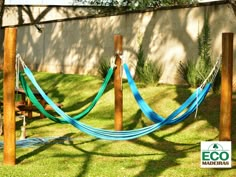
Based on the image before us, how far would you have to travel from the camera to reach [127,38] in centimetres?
1633

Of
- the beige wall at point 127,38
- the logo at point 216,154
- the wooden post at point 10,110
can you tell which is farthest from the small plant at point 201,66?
the wooden post at point 10,110

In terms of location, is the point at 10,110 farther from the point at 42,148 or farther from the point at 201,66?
the point at 201,66

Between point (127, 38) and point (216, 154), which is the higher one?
point (127, 38)

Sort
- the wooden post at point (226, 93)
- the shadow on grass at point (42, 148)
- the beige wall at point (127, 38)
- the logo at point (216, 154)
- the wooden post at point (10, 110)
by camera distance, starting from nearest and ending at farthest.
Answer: the logo at point (216, 154) < the wooden post at point (10, 110) < the shadow on grass at point (42, 148) < the wooden post at point (226, 93) < the beige wall at point (127, 38)

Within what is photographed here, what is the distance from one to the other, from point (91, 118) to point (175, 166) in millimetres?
4759

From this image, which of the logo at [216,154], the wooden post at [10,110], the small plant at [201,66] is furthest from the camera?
the small plant at [201,66]

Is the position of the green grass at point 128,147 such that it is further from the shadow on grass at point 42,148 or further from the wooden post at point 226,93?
the wooden post at point 226,93

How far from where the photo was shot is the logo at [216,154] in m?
6.05

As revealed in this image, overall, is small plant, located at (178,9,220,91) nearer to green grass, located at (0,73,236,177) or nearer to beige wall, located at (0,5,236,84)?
beige wall, located at (0,5,236,84)

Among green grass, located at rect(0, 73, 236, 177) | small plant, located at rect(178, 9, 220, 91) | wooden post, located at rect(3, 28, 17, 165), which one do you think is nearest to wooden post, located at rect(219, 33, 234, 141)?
green grass, located at rect(0, 73, 236, 177)

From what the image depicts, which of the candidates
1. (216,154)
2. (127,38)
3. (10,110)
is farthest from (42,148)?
(127,38)

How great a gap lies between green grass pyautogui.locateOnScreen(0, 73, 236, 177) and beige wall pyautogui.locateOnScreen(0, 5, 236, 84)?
1.65 metres

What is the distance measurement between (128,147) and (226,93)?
188cm

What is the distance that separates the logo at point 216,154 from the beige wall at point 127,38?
692 centimetres
